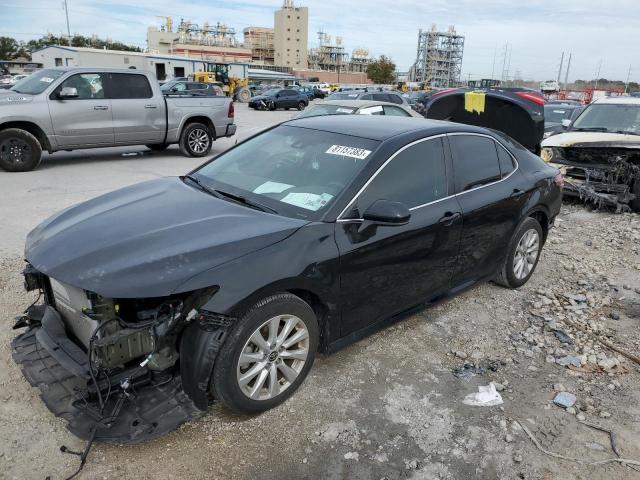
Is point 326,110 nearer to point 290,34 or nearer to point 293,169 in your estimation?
point 293,169

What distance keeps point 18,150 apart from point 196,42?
11709 cm

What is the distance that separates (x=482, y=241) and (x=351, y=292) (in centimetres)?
Result: 154

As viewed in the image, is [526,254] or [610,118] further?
[610,118]

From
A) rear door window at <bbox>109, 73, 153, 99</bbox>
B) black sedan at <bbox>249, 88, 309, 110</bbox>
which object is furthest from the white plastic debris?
black sedan at <bbox>249, 88, 309, 110</bbox>

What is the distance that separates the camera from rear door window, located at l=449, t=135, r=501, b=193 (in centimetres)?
402

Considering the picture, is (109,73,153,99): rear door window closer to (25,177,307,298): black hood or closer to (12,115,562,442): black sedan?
(12,115,562,442): black sedan

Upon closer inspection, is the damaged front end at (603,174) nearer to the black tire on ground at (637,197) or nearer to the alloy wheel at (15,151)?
the black tire on ground at (637,197)

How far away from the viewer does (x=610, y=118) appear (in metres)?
9.13

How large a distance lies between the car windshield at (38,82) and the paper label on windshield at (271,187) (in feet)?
26.0

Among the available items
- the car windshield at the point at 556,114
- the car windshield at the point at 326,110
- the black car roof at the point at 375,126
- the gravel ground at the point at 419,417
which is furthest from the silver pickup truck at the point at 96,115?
the car windshield at the point at 556,114

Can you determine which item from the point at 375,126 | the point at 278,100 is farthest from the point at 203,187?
the point at 278,100

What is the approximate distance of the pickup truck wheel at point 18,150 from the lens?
9094 millimetres

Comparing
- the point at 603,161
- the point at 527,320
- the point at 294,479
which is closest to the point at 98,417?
the point at 294,479

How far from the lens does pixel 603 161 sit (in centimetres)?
820
